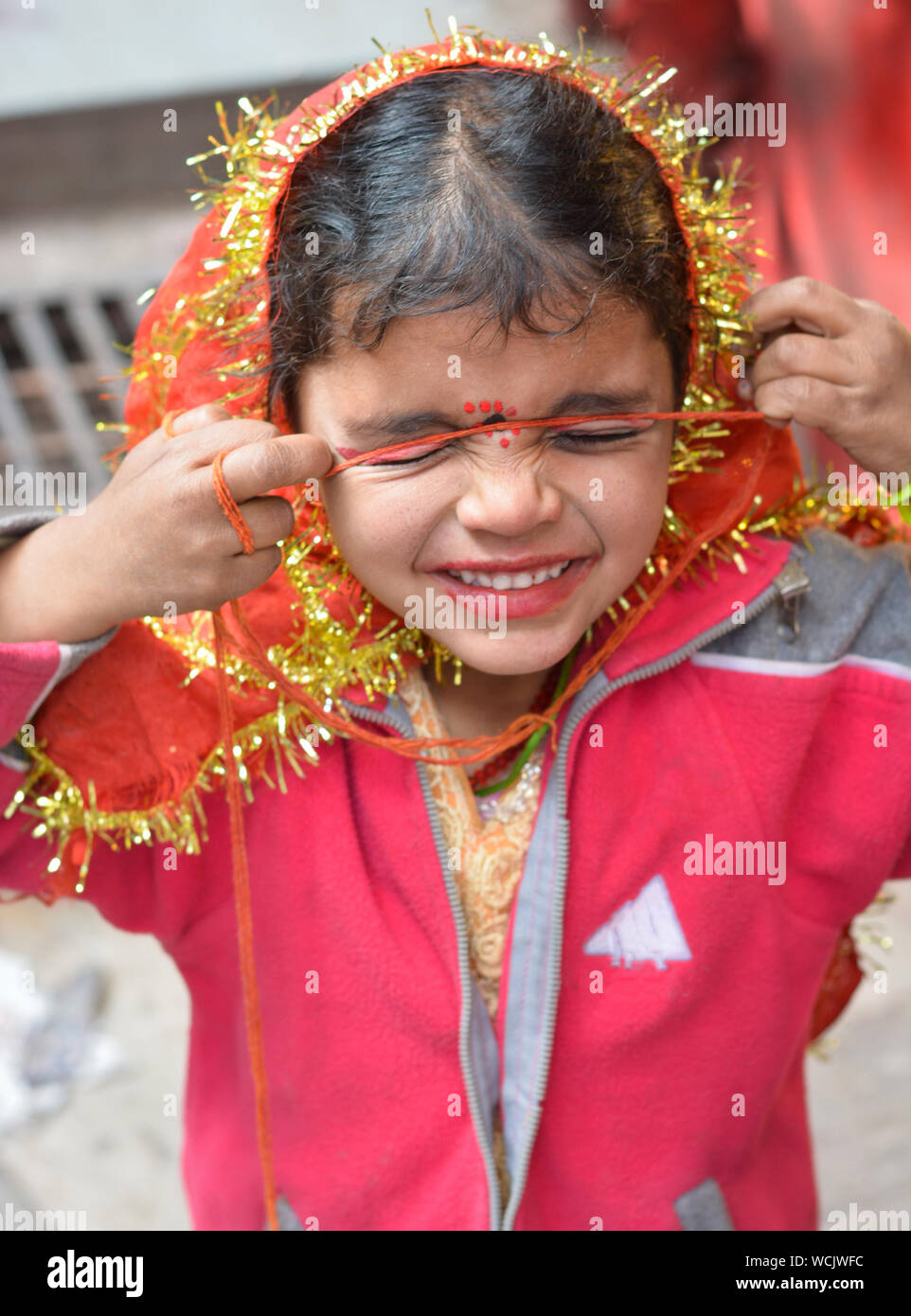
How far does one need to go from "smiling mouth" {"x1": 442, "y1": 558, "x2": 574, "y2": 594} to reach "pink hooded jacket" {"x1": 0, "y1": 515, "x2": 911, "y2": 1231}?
15 centimetres

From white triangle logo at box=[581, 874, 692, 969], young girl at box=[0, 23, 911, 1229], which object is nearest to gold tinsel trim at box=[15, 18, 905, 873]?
young girl at box=[0, 23, 911, 1229]

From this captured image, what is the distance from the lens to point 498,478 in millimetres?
955

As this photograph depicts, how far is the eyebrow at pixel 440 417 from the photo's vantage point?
947 mm

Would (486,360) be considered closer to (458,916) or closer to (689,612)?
(689,612)

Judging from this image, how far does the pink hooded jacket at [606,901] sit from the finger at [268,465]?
0.91 ft

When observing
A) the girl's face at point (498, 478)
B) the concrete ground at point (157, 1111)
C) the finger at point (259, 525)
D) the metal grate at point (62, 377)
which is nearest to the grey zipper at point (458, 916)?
the girl's face at point (498, 478)

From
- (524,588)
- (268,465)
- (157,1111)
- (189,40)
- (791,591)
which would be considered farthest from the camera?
(189,40)

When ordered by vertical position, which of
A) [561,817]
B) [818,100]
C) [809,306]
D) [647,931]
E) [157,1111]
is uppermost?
[818,100]

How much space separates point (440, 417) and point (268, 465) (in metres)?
0.14

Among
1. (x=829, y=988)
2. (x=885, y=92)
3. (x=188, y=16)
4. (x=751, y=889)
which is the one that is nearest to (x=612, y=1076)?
(x=751, y=889)

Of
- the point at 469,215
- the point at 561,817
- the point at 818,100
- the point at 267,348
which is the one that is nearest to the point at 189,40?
the point at 818,100

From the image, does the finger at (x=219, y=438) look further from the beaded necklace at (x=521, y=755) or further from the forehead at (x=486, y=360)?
the beaded necklace at (x=521, y=755)

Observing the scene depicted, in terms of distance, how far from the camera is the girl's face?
93 cm

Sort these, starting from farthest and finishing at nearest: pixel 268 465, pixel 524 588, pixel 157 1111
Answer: pixel 157 1111, pixel 524 588, pixel 268 465
